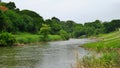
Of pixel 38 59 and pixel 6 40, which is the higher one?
pixel 6 40

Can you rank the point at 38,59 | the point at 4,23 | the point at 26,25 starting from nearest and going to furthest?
the point at 38,59 < the point at 4,23 < the point at 26,25

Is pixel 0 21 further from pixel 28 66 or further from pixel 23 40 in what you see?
pixel 28 66

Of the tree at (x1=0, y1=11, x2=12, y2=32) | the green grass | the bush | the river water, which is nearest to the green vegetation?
the tree at (x1=0, y1=11, x2=12, y2=32)

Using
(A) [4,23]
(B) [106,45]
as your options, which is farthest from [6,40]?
(B) [106,45]

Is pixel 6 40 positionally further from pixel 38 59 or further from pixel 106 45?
pixel 38 59

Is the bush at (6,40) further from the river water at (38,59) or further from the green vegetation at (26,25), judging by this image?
the river water at (38,59)

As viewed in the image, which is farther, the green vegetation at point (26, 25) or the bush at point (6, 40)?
the green vegetation at point (26, 25)

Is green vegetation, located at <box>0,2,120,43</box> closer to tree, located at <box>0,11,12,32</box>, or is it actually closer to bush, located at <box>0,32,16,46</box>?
tree, located at <box>0,11,12,32</box>

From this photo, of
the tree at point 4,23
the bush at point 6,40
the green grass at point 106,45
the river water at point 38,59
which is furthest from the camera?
the tree at point 4,23

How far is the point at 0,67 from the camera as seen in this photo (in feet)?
108

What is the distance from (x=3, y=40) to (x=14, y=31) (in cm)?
3063

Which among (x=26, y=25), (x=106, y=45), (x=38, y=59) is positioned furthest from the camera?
(x=26, y=25)

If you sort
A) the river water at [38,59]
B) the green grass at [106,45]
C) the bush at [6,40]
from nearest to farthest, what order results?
the river water at [38,59]
the green grass at [106,45]
the bush at [6,40]

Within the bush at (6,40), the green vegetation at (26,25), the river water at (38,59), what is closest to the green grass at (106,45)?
the river water at (38,59)
